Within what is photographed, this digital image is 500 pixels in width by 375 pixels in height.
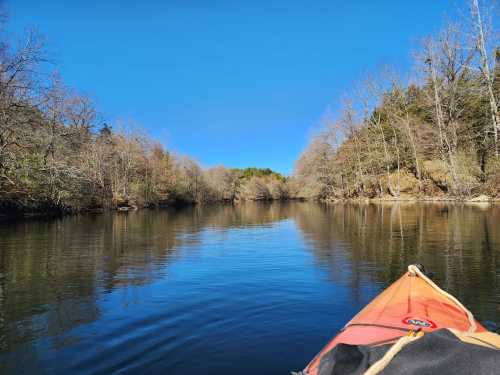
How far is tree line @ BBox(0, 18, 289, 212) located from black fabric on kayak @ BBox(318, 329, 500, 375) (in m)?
26.3

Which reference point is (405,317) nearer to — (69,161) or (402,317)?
(402,317)

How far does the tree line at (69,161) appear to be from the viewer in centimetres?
2381

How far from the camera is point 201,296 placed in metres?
7.95

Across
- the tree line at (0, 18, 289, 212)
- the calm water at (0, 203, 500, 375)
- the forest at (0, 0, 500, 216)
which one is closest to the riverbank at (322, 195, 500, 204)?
the forest at (0, 0, 500, 216)

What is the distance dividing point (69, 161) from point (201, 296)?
90.4ft

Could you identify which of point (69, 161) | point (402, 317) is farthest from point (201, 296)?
point (69, 161)

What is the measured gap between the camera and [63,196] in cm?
3334

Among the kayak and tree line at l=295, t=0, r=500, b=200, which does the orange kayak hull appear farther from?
tree line at l=295, t=0, r=500, b=200

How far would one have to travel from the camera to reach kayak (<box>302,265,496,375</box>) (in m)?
3.73

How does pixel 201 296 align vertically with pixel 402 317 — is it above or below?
below

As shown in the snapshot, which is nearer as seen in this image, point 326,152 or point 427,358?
point 427,358

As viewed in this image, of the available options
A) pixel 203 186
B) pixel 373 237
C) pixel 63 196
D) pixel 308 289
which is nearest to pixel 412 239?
pixel 373 237

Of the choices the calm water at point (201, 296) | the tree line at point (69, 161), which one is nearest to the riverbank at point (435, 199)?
the calm water at point (201, 296)

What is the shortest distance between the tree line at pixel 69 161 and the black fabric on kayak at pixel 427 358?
86.2 feet
